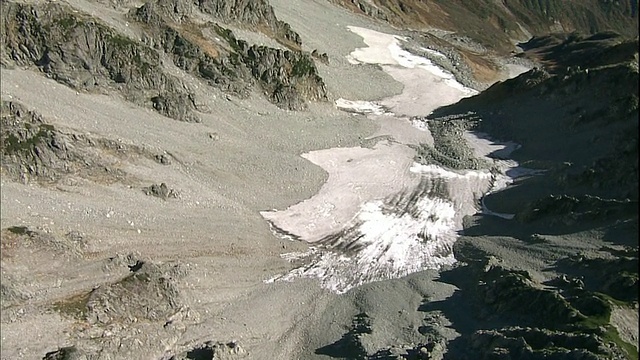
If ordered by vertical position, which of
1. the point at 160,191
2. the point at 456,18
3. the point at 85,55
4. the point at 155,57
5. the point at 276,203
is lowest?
the point at 276,203

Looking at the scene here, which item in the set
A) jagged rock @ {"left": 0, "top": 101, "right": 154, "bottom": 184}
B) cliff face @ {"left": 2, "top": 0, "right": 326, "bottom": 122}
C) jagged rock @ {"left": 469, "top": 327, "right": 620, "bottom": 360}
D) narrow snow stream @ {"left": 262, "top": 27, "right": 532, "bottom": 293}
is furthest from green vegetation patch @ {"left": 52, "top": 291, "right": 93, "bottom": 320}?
jagged rock @ {"left": 469, "top": 327, "right": 620, "bottom": 360}

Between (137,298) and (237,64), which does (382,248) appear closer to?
(137,298)

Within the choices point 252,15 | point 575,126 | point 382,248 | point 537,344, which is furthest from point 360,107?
point 537,344

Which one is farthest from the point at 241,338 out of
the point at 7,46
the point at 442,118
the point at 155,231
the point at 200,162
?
the point at 442,118

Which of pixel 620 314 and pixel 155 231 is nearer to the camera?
pixel 620 314

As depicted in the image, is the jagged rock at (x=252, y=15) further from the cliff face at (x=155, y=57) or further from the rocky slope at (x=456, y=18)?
the rocky slope at (x=456, y=18)

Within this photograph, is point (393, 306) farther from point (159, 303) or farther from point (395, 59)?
point (395, 59)
